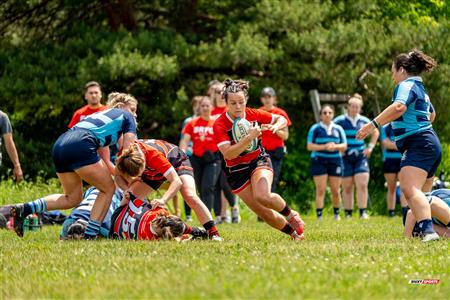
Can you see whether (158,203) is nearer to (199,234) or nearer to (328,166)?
(199,234)

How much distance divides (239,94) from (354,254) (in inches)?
104

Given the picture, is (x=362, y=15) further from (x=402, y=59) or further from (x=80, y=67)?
(x=402, y=59)

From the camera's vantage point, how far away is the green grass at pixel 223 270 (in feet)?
17.8

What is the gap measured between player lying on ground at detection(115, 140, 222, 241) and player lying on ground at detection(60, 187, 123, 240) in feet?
1.94

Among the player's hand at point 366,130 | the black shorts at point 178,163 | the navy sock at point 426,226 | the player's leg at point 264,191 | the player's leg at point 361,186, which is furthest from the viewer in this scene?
the player's leg at point 361,186

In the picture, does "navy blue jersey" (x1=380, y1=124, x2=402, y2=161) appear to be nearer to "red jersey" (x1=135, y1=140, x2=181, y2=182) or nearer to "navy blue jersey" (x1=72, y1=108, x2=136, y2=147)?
"red jersey" (x1=135, y1=140, x2=181, y2=182)

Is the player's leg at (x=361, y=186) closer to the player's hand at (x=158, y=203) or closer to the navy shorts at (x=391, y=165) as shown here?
the navy shorts at (x=391, y=165)

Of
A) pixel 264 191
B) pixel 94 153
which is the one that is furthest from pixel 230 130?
Result: pixel 94 153

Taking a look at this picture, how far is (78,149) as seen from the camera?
364 inches

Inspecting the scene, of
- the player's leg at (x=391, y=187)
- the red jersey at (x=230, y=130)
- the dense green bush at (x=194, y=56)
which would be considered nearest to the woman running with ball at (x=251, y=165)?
the red jersey at (x=230, y=130)

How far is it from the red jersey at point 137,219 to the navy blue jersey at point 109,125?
727mm

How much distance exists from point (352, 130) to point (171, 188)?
8.05 m

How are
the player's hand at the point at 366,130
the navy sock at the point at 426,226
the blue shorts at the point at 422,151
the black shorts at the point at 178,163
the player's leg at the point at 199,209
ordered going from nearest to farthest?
the player's hand at the point at 366,130 < the navy sock at the point at 426,226 < the blue shorts at the point at 422,151 < the player's leg at the point at 199,209 < the black shorts at the point at 178,163

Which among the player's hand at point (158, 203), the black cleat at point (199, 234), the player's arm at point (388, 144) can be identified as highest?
the player's hand at point (158, 203)
